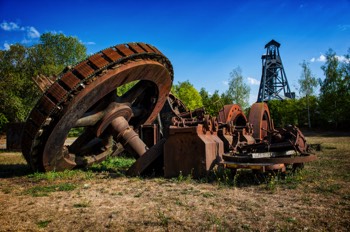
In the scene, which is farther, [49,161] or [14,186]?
[49,161]

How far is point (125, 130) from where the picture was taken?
683 cm

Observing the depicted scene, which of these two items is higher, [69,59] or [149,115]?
[69,59]

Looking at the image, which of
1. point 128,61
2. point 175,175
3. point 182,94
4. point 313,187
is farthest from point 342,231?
point 182,94

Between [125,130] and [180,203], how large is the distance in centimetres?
348

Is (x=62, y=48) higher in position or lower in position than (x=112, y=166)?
higher

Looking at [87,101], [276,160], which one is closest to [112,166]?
[87,101]

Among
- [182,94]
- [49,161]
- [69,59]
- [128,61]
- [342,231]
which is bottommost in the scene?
[342,231]

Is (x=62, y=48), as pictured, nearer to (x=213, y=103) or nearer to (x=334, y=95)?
(x=213, y=103)

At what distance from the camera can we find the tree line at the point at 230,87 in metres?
30.4

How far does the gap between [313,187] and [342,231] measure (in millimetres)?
1943

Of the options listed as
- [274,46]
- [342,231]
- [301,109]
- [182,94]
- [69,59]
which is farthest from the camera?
[274,46]

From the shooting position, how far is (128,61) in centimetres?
579

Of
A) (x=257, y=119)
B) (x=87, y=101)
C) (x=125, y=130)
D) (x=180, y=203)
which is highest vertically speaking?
(x=87, y=101)

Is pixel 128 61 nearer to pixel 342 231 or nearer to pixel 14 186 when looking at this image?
pixel 14 186
